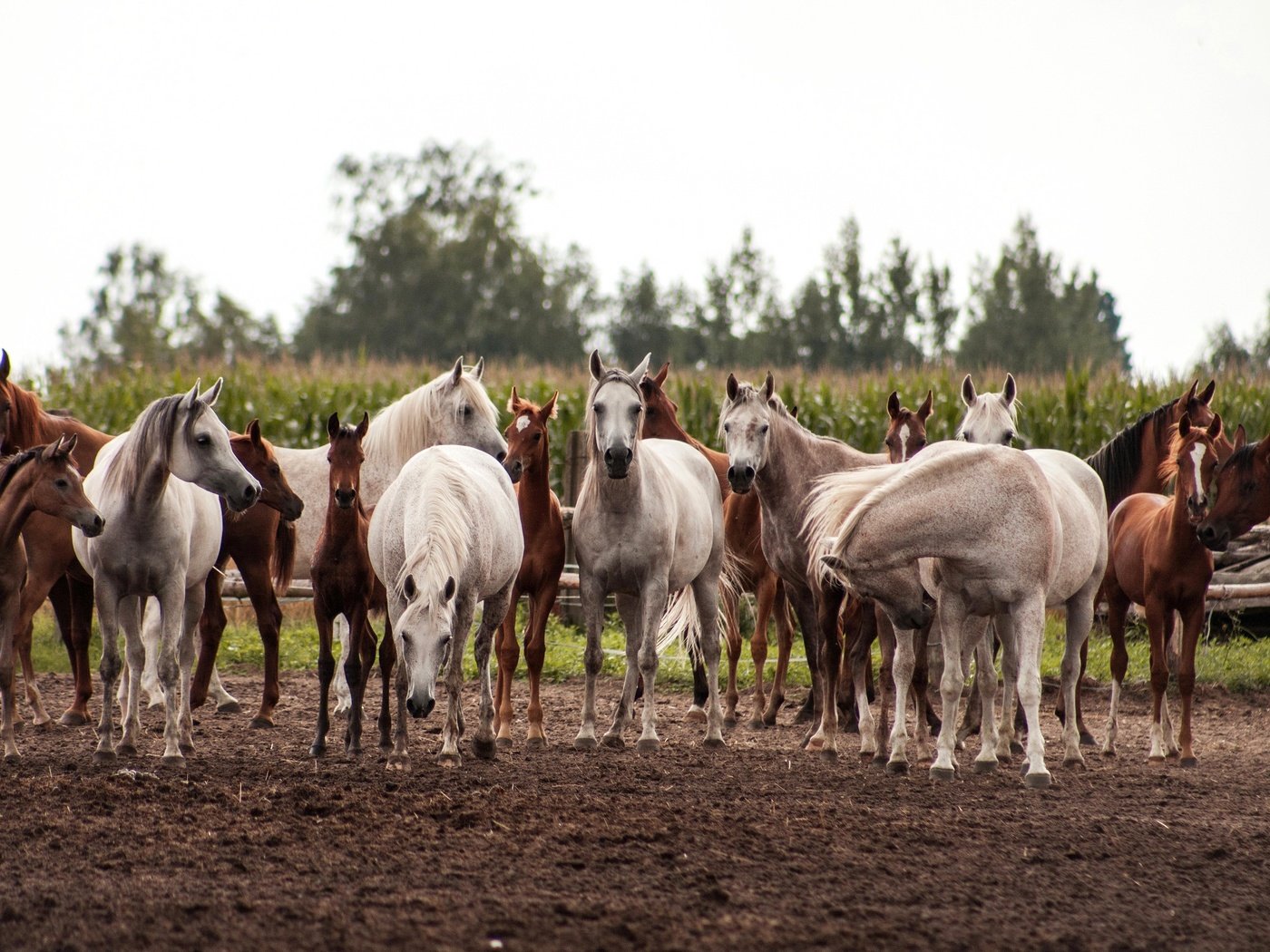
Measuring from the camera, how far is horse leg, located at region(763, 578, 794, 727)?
929cm

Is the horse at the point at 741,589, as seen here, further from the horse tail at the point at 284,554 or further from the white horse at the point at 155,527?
the white horse at the point at 155,527

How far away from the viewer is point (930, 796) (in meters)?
6.13

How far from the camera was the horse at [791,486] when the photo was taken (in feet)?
25.4

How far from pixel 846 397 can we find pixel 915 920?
42.1 feet

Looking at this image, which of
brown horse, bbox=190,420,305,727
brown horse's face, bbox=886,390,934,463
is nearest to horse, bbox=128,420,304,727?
brown horse, bbox=190,420,305,727

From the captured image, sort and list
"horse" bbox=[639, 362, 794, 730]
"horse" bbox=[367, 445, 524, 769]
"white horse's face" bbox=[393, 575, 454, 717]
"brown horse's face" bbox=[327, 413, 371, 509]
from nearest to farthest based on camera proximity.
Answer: "white horse's face" bbox=[393, 575, 454, 717]
"horse" bbox=[367, 445, 524, 769]
"brown horse's face" bbox=[327, 413, 371, 509]
"horse" bbox=[639, 362, 794, 730]

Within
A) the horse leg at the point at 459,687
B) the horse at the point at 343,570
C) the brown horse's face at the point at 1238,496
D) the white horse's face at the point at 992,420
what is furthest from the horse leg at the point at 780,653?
the horse at the point at 343,570

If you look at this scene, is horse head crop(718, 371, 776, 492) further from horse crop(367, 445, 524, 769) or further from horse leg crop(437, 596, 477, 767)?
horse leg crop(437, 596, 477, 767)

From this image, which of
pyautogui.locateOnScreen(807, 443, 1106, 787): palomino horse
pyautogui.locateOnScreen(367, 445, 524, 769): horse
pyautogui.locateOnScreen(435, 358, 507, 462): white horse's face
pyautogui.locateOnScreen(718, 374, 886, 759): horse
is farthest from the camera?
pyautogui.locateOnScreen(435, 358, 507, 462): white horse's face

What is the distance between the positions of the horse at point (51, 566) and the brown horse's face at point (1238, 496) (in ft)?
22.7

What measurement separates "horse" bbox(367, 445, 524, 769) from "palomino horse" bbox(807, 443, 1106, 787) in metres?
1.79

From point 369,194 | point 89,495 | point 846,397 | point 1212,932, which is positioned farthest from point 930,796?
point 369,194

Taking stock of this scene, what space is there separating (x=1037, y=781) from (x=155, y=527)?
4.94 metres

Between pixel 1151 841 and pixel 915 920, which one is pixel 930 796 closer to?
pixel 1151 841
